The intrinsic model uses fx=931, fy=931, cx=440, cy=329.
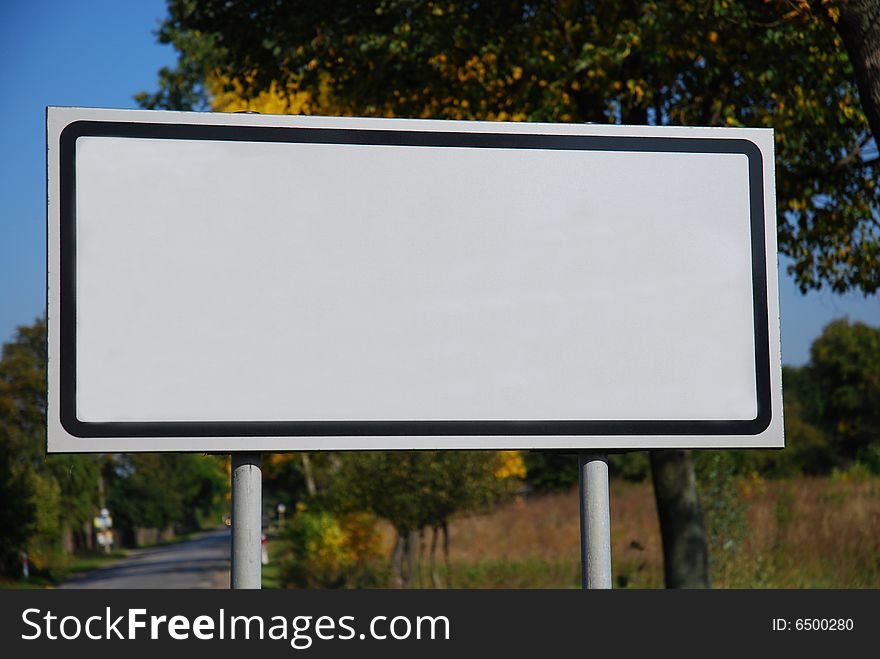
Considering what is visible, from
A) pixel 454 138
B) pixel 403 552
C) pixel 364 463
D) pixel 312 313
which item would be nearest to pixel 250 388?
pixel 312 313

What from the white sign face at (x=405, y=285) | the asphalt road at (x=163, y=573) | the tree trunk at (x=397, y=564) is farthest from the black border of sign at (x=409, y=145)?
the asphalt road at (x=163, y=573)

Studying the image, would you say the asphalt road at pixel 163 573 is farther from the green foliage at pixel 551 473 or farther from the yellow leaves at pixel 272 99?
the green foliage at pixel 551 473

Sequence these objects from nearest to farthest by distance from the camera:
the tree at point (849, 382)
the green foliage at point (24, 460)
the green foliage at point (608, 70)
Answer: the green foliage at point (608, 70) → the green foliage at point (24, 460) → the tree at point (849, 382)

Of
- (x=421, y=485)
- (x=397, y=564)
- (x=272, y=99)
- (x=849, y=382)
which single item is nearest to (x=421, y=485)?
(x=421, y=485)

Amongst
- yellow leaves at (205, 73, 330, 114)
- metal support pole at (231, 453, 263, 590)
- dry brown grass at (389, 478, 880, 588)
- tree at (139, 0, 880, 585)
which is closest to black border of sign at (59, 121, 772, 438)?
metal support pole at (231, 453, 263, 590)

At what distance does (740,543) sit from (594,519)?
15920 millimetres

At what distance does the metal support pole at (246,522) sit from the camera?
316 cm

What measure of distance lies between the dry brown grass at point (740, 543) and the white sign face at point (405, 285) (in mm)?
10425

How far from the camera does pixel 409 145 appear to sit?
3.37 metres

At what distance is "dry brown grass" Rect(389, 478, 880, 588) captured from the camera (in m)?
16.9

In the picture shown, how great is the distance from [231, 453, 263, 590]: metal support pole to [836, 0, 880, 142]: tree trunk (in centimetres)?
423

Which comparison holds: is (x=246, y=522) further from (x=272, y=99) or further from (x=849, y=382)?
(x=849, y=382)
